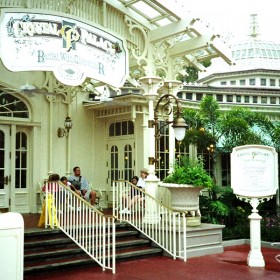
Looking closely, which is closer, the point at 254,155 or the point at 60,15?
the point at 254,155

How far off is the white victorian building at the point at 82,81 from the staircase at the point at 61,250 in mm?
2820

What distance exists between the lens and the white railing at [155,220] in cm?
913

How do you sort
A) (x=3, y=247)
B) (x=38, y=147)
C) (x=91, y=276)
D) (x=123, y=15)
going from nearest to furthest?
1. (x=3, y=247)
2. (x=91, y=276)
3. (x=123, y=15)
4. (x=38, y=147)

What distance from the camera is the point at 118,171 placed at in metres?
14.1

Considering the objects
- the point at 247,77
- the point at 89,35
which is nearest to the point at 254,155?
the point at 89,35

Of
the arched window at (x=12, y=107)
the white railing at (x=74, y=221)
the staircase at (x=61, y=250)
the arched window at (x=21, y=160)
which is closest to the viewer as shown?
the staircase at (x=61, y=250)

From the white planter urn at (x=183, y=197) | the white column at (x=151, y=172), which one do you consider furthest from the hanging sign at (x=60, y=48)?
the white planter urn at (x=183, y=197)

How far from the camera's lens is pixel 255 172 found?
8.71 meters

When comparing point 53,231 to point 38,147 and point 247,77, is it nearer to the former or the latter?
point 38,147

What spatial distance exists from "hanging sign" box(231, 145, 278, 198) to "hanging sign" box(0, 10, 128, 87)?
10.8 ft

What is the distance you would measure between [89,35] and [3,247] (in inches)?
229

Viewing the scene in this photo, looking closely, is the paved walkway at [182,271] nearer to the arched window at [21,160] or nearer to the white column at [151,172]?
the white column at [151,172]

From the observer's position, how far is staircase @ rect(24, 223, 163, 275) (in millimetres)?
7883

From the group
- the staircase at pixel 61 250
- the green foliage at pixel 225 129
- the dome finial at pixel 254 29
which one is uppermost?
the dome finial at pixel 254 29
